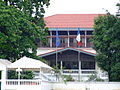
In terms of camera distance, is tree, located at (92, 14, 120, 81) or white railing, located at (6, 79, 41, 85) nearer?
white railing, located at (6, 79, 41, 85)

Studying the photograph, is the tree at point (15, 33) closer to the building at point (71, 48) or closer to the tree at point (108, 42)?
the tree at point (108, 42)

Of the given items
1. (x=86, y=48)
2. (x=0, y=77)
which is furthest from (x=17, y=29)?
(x=86, y=48)

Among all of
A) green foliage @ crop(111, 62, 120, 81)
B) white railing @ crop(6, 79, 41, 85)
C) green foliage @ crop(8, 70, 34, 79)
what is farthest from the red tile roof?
white railing @ crop(6, 79, 41, 85)

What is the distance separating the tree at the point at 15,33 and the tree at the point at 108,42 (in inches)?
226

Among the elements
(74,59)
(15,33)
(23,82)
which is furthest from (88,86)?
(74,59)

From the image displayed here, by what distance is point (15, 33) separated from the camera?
30.0 metres

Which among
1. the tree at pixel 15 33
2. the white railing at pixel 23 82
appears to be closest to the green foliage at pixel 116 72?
the tree at pixel 15 33

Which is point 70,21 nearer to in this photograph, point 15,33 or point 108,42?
point 108,42

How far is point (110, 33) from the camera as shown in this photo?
35094 millimetres

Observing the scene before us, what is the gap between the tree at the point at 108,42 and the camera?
3456cm

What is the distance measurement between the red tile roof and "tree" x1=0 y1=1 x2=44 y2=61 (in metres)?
15.2

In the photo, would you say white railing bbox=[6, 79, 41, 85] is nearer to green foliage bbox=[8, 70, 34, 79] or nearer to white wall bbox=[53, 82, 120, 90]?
green foliage bbox=[8, 70, 34, 79]

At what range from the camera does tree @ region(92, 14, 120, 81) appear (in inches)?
1361

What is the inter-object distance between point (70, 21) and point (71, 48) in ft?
18.9
